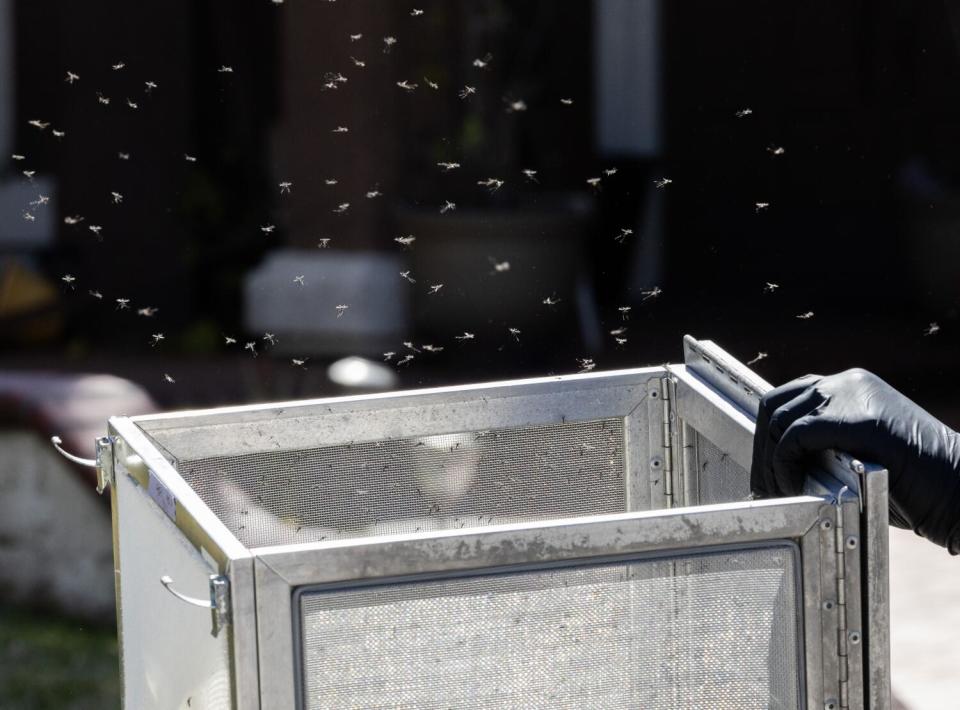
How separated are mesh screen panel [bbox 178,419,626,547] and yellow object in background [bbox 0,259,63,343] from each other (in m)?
6.06

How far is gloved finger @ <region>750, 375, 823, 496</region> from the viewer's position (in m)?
1.81

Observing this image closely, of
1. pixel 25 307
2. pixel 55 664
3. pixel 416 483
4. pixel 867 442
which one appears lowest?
pixel 867 442

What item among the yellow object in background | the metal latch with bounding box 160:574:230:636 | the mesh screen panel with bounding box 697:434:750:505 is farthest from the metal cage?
the yellow object in background

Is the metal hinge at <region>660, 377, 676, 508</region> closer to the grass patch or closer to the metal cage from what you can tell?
the metal cage

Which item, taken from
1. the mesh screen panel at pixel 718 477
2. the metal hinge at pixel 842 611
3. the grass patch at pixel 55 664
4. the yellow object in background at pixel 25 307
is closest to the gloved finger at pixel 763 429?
the mesh screen panel at pixel 718 477

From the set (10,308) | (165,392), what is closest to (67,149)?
(10,308)

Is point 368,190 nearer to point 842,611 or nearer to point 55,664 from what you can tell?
point 55,664

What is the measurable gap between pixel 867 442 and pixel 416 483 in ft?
2.26

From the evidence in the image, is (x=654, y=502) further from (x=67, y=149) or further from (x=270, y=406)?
(x=67, y=149)

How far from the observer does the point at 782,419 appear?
69.7 inches

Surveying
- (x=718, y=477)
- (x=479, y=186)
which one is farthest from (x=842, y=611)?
(x=479, y=186)

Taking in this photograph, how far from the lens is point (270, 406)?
2047 millimetres

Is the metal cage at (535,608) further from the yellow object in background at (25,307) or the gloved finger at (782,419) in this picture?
the yellow object in background at (25,307)

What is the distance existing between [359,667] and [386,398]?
62 centimetres
